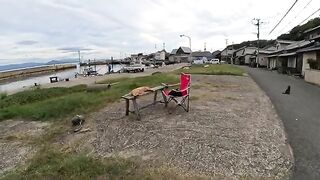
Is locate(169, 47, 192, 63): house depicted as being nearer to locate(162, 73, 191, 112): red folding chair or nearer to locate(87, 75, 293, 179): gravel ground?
locate(162, 73, 191, 112): red folding chair

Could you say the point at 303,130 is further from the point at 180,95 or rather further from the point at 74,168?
the point at 74,168

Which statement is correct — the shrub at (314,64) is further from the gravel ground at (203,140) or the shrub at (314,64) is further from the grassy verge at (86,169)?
the grassy verge at (86,169)

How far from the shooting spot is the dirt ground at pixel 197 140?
4.96m

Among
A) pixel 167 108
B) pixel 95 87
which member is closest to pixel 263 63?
pixel 95 87

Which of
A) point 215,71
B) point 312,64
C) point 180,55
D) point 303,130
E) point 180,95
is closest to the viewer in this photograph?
point 303,130

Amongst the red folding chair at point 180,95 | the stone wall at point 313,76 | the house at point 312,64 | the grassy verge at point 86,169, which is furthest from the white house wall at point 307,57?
the grassy verge at point 86,169

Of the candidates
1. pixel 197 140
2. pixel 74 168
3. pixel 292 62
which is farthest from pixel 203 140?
pixel 292 62

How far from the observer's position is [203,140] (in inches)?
242

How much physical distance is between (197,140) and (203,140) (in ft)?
0.40

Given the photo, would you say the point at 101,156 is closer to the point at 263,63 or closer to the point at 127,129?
the point at 127,129

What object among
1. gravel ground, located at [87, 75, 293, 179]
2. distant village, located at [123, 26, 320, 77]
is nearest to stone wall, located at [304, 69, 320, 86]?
distant village, located at [123, 26, 320, 77]

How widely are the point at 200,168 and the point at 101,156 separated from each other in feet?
6.00

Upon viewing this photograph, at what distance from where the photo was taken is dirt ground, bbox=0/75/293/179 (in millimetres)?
4961

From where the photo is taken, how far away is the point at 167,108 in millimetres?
9148
